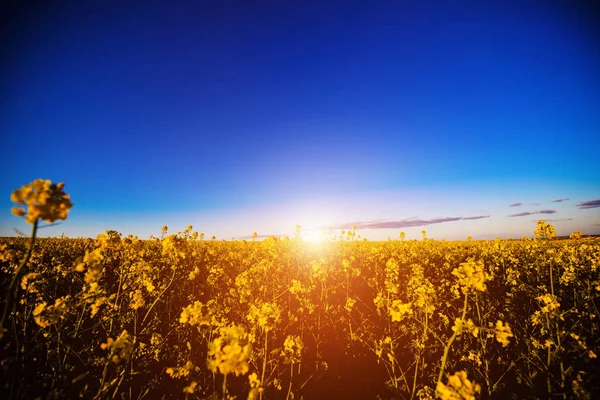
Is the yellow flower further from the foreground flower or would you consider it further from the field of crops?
the foreground flower

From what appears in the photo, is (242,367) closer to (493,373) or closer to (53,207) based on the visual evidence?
(53,207)

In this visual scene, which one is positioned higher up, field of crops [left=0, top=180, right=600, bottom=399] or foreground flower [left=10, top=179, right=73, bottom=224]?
foreground flower [left=10, top=179, right=73, bottom=224]

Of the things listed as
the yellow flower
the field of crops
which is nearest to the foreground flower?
the field of crops

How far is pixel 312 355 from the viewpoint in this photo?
5.15 metres

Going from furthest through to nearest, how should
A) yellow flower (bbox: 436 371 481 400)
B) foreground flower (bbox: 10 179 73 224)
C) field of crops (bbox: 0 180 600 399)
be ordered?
field of crops (bbox: 0 180 600 399)
yellow flower (bbox: 436 371 481 400)
foreground flower (bbox: 10 179 73 224)

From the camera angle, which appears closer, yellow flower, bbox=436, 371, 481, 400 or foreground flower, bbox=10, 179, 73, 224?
foreground flower, bbox=10, 179, 73, 224

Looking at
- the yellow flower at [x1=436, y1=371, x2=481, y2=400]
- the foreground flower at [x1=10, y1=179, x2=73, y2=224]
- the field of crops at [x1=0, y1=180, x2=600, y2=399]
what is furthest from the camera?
the field of crops at [x1=0, y1=180, x2=600, y2=399]

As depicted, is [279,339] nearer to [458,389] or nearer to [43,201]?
[458,389]

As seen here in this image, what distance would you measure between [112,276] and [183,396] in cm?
660

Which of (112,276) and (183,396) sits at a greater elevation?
(112,276)

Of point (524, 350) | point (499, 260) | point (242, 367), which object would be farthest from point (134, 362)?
point (499, 260)

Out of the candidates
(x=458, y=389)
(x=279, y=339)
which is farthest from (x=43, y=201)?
(x=279, y=339)

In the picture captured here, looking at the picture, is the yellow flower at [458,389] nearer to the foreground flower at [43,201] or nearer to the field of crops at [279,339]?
the field of crops at [279,339]

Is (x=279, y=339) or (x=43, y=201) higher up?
(x=43, y=201)
